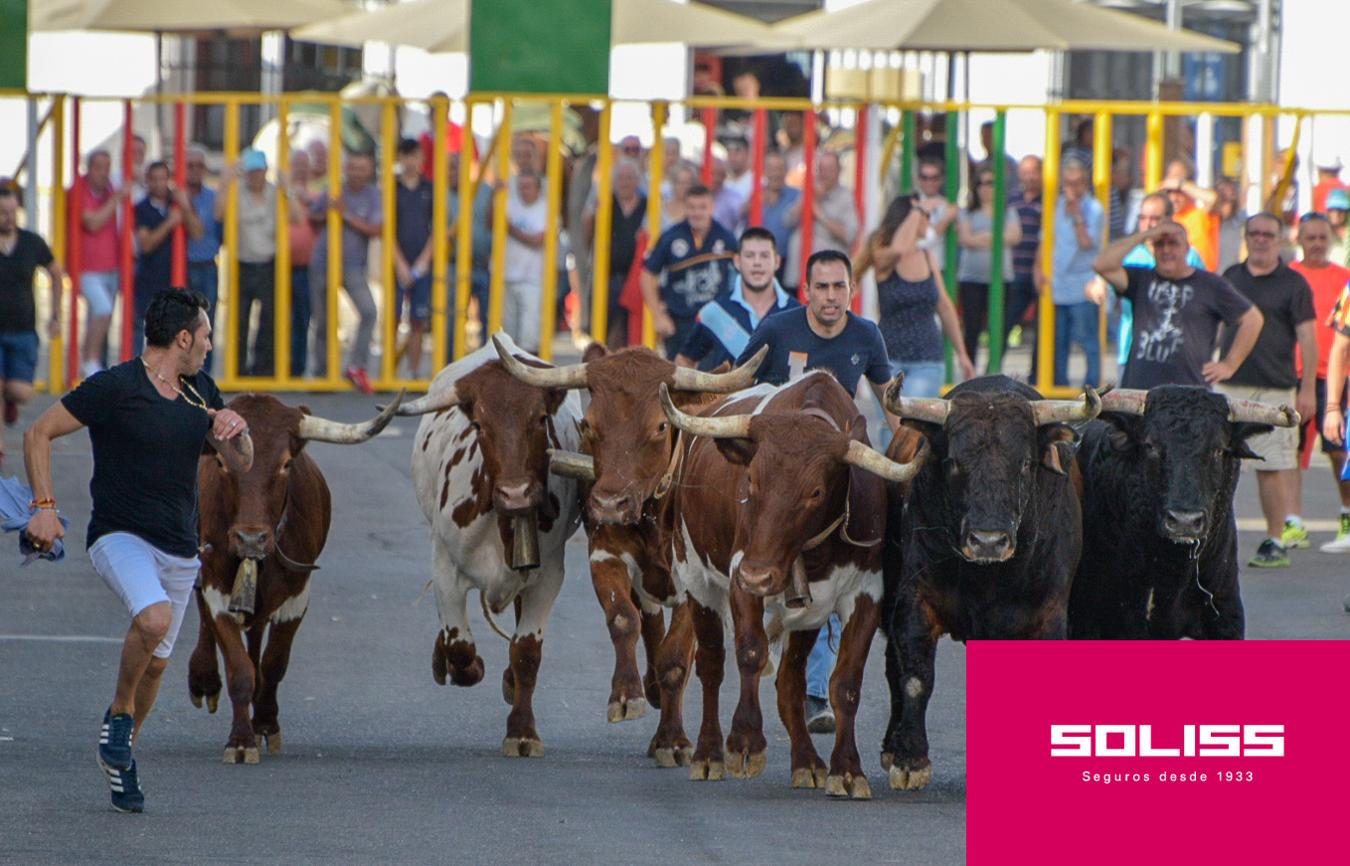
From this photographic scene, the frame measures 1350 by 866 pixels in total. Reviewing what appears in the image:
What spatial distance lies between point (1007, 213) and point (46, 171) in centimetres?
1330

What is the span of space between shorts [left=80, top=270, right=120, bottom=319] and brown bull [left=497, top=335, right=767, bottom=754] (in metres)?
9.97

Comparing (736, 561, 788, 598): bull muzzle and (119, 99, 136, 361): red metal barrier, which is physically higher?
(119, 99, 136, 361): red metal barrier

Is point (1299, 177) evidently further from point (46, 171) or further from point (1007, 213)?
point (46, 171)

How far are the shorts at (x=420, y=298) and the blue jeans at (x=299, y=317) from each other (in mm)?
800

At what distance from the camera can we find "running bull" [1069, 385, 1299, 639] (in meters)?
9.19

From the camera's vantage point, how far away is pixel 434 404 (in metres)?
10.7

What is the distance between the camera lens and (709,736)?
369 inches

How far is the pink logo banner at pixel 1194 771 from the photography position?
5941 mm

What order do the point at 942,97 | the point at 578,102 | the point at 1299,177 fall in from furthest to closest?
1. the point at 942,97
2. the point at 1299,177
3. the point at 578,102

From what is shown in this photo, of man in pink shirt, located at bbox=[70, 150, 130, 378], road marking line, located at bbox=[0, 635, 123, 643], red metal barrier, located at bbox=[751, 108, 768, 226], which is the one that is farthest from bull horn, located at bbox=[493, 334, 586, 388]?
man in pink shirt, located at bbox=[70, 150, 130, 378]

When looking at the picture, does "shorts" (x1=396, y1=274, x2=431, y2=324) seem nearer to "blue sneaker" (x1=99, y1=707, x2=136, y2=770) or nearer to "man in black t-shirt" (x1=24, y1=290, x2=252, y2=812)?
"man in black t-shirt" (x1=24, y1=290, x2=252, y2=812)

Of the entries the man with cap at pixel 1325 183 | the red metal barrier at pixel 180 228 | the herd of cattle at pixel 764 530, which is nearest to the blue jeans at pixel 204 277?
the red metal barrier at pixel 180 228

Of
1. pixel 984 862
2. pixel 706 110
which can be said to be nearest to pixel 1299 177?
pixel 706 110

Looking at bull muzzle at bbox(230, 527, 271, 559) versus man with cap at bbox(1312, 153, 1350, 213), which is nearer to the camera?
bull muzzle at bbox(230, 527, 271, 559)
